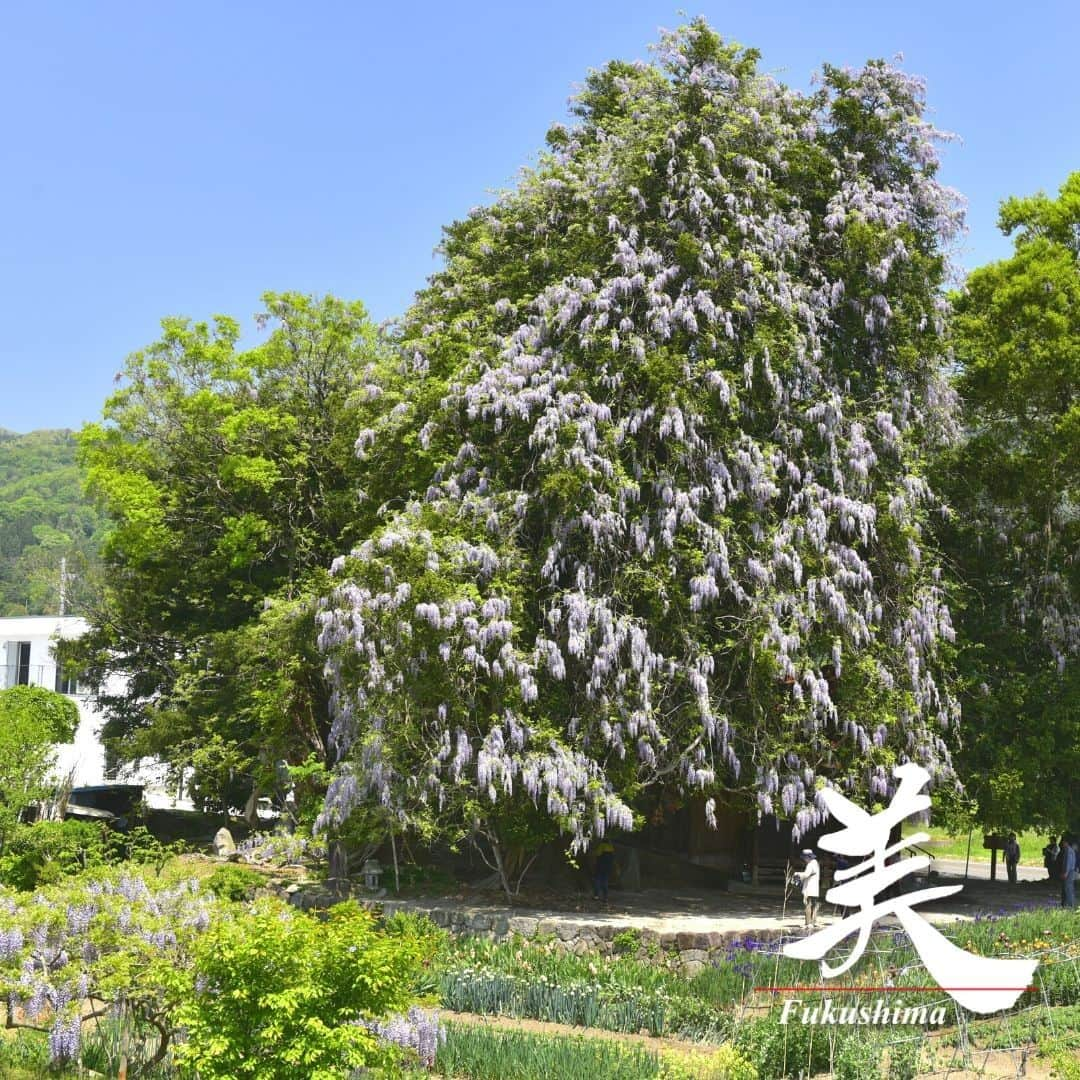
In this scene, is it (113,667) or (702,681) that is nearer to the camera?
(702,681)

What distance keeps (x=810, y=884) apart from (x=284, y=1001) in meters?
7.04

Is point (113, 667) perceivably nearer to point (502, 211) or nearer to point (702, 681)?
point (502, 211)

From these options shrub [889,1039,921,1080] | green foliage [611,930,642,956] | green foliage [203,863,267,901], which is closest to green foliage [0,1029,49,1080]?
shrub [889,1039,921,1080]

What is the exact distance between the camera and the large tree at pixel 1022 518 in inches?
699

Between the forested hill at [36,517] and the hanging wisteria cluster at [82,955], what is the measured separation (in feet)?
200

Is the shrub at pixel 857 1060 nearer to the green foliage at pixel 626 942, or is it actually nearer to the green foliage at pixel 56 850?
the green foliage at pixel 626 942

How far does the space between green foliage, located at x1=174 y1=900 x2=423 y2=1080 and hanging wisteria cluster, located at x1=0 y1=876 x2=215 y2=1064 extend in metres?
0.83

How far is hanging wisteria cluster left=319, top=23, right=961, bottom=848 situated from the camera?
52.2 feet

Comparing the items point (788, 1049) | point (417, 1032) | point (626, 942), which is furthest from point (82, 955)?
point (626, 942)

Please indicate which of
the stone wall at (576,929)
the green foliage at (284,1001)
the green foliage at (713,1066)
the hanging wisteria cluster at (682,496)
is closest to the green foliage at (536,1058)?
the green foliage at (713,1066)

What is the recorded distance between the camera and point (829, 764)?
1688 cm

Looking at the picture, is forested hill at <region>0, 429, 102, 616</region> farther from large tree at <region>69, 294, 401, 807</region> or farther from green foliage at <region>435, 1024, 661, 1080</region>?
green foliage at <region>435, 1024, 661, 1080</region>

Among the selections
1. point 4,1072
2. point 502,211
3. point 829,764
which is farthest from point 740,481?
point 4,1072

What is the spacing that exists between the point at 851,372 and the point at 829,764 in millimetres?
6065
